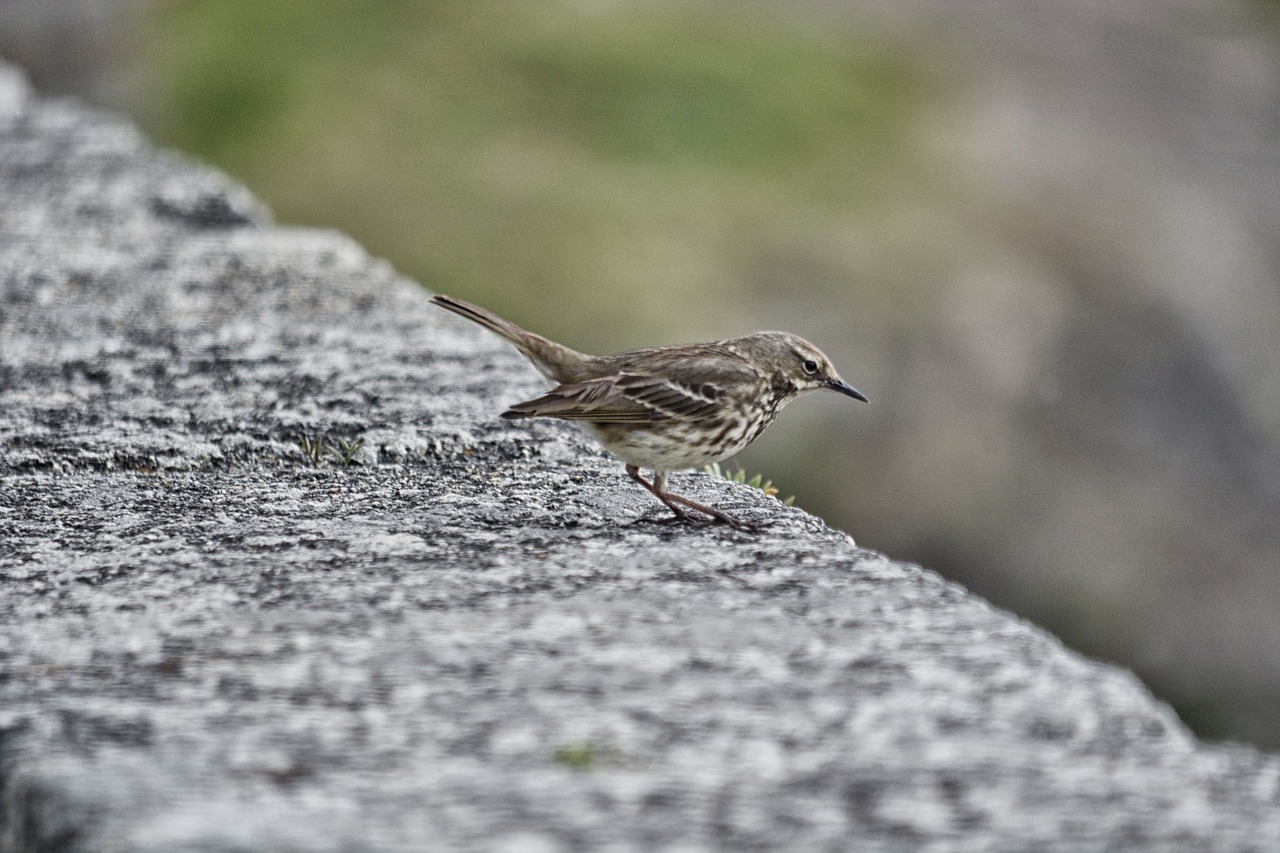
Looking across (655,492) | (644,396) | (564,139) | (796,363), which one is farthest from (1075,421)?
(655,492)

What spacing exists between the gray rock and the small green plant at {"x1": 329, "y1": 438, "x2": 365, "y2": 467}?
0.03 meters

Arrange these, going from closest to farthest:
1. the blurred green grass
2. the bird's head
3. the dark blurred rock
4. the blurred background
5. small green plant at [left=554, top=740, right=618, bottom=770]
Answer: small green plant at [left=554, top=740, right=618, bottom=770], the bird's head, the dark blurred rock, the blurred background, the blurred green grass

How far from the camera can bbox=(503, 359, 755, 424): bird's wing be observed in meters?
4.06

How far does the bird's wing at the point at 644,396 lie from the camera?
4.06 m

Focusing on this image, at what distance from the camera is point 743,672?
8.65 ft

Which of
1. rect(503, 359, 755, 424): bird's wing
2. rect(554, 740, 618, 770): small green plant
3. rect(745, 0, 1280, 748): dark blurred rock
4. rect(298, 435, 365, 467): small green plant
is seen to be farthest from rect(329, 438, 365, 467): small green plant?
rect(745, 0, 1280, 748): dark blurred rock

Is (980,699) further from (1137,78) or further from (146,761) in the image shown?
(1137,78)

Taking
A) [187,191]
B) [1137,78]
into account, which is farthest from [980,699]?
[1137,78]

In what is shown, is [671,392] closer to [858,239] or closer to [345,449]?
[345,449]

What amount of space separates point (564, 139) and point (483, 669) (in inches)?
470

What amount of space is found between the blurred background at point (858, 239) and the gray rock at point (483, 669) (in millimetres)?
6656

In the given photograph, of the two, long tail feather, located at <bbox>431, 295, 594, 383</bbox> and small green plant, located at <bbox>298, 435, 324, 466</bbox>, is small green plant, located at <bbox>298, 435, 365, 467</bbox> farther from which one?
long tail feather, located at <bbox>431, 295, 594, 383</bbox>

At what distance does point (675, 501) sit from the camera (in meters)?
3.84

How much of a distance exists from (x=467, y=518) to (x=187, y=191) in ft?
12.8
